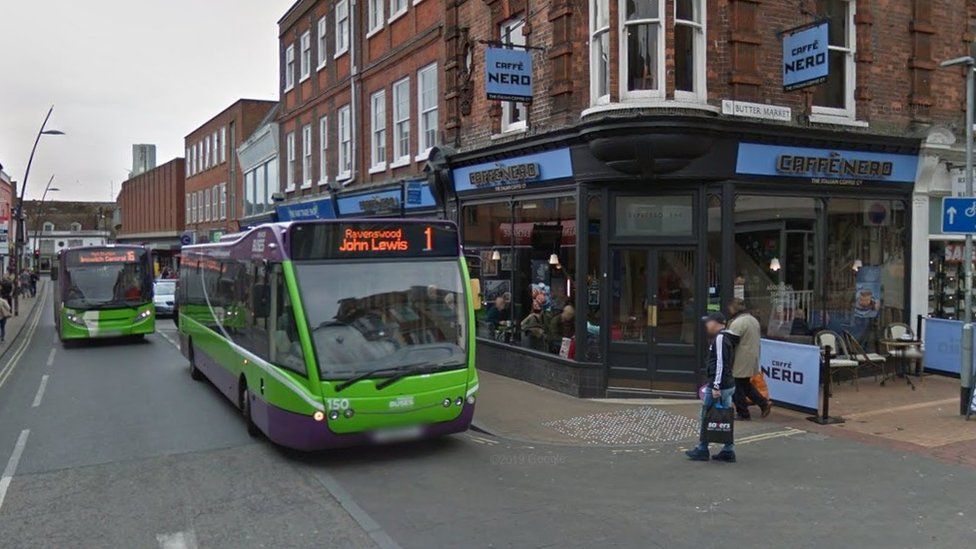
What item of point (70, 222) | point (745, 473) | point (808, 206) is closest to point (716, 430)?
point (745, 473)

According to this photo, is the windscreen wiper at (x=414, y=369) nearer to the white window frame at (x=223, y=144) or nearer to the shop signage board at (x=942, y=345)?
the shop signage board at (x=942, y=345)

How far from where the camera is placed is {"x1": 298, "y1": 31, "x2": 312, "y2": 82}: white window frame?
86.9ft

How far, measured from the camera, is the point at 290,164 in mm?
28844

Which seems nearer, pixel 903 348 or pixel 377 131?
pixel 903 348

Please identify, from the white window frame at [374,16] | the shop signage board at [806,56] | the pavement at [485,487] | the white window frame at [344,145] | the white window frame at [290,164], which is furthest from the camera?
the white window frame at [290,164]

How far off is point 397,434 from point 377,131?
1431 cm

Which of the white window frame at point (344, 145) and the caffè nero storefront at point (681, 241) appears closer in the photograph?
the caffè nero storefront at point (681, 241)

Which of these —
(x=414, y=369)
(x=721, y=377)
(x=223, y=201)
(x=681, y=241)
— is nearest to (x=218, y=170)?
(x=223, y=201)

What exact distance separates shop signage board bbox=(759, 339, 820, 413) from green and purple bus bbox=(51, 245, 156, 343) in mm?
16920

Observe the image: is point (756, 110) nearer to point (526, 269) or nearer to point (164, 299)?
point (526, 269)

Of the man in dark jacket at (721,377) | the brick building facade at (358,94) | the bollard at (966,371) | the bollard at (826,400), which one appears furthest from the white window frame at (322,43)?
the bollard at (966,371)

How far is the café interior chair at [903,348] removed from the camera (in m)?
13.1

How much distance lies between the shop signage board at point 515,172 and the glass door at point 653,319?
1834 millimetres

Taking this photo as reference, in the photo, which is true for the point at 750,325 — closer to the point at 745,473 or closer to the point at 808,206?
the point at 745,473
